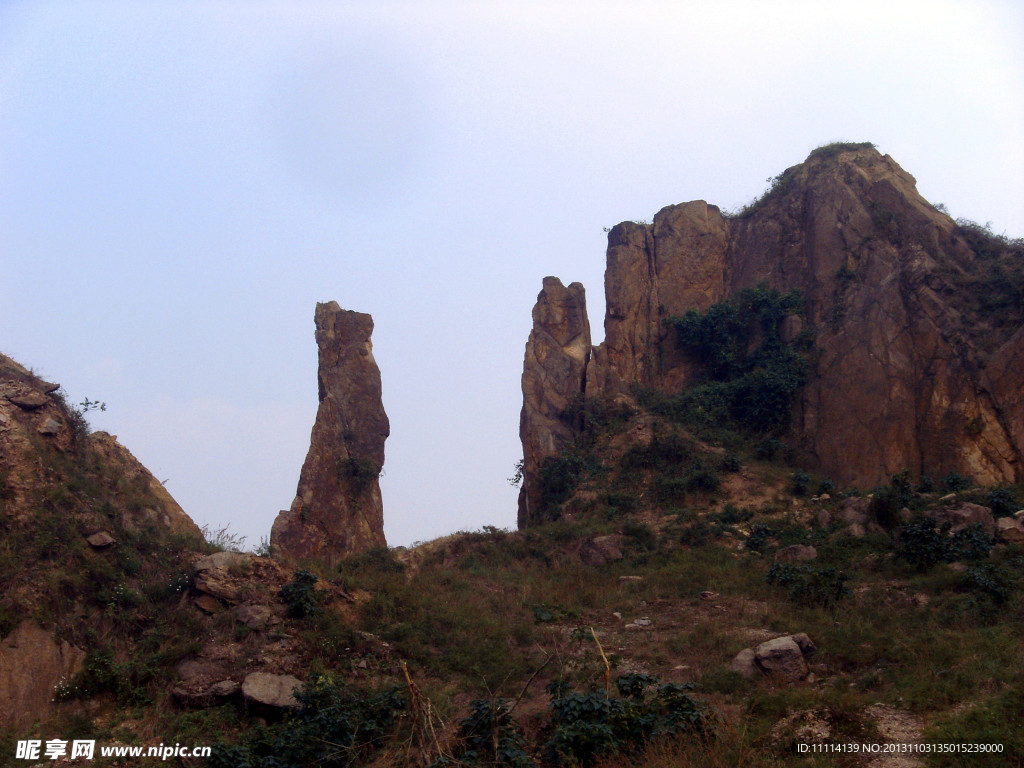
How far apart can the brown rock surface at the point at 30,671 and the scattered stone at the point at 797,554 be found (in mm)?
13519

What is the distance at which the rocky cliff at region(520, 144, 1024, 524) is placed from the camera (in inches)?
848

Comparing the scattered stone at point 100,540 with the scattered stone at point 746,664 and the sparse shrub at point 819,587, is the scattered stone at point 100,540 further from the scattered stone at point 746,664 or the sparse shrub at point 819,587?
the sparse shrub at point 819,587

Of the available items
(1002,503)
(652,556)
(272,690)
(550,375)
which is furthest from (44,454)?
(1002,503)

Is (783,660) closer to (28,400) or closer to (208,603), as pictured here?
(208,603)

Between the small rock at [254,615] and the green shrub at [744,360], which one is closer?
the small rock at [254,615]

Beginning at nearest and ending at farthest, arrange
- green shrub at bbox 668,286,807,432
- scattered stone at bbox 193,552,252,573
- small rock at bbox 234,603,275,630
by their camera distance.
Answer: small rock at bbox 234,603,275,630 < scattered stone at bbox 193,552,252,573 < green shrub at bbox 668,286,807,432

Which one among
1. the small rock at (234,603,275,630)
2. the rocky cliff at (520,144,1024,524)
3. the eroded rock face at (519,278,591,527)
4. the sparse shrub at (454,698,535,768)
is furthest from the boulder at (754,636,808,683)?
the eroded rock face at (519,278,591,527)

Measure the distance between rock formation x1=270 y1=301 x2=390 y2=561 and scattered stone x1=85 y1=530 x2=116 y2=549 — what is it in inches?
428

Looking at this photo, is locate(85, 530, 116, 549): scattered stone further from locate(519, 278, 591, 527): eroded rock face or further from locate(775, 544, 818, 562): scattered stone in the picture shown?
locate(519, 278, 591, 527): eroded rock face

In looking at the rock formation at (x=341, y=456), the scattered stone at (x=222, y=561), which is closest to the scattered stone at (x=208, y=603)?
the scattered stone at (x=222, y=561)

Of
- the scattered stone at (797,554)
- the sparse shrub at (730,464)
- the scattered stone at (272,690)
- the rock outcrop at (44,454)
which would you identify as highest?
the sparse shrub at (730,464)

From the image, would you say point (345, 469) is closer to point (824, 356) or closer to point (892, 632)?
point (824, 356)

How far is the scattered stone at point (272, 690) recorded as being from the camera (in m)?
10.5

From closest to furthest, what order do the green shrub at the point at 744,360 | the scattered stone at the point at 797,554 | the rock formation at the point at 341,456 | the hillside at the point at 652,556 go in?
the hillside at the point at 652,556 < the scattered stone at the point at 797,554 < the rock formation at the point at 341,456 < the green shrub at the point at 744,360
